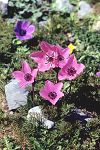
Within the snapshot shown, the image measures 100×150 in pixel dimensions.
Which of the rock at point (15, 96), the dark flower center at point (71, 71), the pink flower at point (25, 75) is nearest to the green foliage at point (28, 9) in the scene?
the rock at point (15, 96)

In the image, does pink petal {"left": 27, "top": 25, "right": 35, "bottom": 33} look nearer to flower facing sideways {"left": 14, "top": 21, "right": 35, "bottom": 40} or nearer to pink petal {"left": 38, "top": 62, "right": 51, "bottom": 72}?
flower facing sideways {"left": 14, "top": 21, "right": 35, "bottom": 40}

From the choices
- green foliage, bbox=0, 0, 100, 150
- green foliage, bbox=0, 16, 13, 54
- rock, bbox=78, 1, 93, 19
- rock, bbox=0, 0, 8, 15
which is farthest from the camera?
rock, bbox=78, 1, 93, 19

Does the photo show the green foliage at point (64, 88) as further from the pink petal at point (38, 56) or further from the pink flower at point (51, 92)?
the pink petal at point (38, 56)

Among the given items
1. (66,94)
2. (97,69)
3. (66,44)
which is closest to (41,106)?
(66,94)

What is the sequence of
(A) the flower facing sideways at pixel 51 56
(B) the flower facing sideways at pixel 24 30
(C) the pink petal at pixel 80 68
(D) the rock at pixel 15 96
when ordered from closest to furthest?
(A) the flower facing sideways at pixel 51 56 < (C) the pink petal at pixel 80 68 < (D) the rock at pixel 15 96 < (B) the flower facing sideways at pixel 24 30

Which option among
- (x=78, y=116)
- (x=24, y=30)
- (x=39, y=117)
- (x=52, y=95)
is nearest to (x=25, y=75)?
(x=52, y=95)

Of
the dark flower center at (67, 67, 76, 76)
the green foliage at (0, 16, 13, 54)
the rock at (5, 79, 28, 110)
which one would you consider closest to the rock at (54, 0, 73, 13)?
the green foliage at (0, 16, 13, 54)
